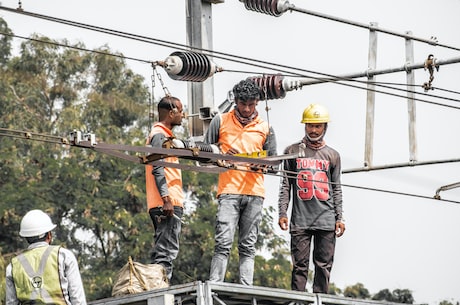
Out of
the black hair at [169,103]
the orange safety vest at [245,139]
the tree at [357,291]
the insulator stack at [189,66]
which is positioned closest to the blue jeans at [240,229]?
the orange safety vest at [245,139]

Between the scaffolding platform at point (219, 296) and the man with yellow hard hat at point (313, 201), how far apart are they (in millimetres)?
574

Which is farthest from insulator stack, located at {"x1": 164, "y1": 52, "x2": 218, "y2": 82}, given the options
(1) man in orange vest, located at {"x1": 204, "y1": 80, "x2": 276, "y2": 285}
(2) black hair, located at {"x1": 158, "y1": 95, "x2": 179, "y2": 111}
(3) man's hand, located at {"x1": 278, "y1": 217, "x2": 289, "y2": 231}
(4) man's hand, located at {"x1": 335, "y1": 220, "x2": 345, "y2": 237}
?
(4) man's hand, located at {"x1": 335, "y1": 220, "x2": 345, "y2": 237}

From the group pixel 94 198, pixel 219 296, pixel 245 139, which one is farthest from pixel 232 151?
pixel 94 198

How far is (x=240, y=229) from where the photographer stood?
1472 centimetres

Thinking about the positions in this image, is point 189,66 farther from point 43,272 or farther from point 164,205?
point 43,272

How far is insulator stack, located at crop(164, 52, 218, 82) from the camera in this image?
15.8m

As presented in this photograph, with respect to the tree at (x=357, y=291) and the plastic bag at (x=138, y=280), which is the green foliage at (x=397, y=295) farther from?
the plastic bag at (x=138, y=280)

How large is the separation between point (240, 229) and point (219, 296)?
3.89 feet

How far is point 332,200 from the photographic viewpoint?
15.2m

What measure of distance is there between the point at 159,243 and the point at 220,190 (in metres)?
0.84

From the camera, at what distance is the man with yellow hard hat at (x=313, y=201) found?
49.3 feet

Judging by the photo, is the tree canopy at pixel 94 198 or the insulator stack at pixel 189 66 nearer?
the insulator stack at pixel 189 66

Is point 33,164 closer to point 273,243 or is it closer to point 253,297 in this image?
point 273,243

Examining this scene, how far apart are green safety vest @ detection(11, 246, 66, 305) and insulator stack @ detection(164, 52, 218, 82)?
14.6 feet
